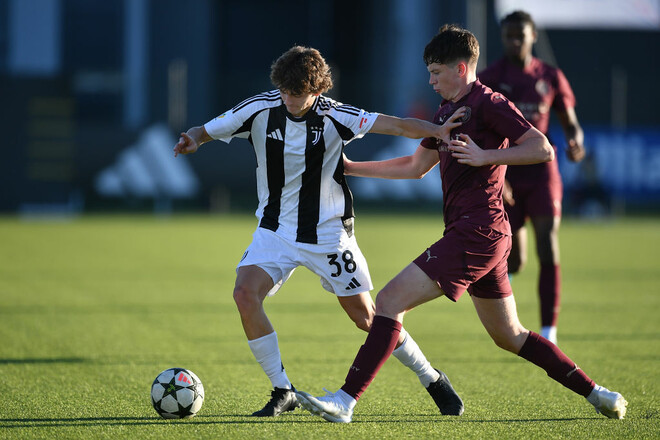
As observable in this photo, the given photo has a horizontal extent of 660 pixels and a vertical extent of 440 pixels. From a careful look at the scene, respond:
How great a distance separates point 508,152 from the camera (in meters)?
4.57

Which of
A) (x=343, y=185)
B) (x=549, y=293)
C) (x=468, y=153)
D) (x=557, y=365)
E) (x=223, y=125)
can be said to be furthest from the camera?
(x=549, y=293)

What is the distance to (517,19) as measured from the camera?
708 cm

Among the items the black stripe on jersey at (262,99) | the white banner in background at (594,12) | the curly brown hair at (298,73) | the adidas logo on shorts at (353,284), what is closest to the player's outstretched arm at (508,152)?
the curly brown hair at (298,73)

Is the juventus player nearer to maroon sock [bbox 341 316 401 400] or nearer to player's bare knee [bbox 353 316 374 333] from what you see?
player's bare knee [bbox 353 316 374 333]

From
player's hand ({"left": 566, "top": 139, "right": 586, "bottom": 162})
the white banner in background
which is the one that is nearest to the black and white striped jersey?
player's hand ({"left": 566, "top": 139, "right": 586, "bottom": 162})

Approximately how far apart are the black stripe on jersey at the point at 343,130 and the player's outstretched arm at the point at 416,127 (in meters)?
0.13

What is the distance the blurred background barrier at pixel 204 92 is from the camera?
2145 centimetres

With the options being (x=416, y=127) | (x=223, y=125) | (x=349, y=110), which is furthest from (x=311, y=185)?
(x=416, y=127)

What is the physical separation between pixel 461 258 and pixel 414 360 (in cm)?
72

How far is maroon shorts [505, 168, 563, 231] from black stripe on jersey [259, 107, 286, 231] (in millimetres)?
2369

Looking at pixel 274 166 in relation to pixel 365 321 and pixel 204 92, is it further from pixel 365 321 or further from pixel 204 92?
pixel 204 92

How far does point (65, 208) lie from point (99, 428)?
17.8 meters

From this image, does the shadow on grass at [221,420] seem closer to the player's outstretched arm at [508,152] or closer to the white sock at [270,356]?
the white sock at [270,356]

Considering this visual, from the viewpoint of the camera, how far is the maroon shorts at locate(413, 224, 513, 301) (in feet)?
15.0
